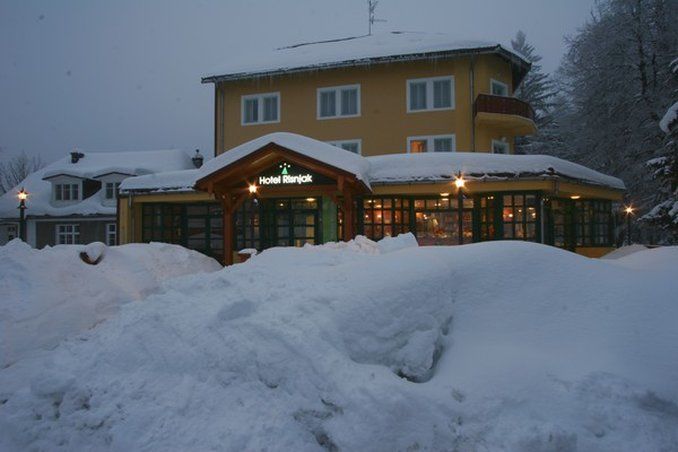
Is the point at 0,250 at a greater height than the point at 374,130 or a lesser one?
lesser

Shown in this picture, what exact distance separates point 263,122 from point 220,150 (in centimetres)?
251

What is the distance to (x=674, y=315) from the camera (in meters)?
4.77

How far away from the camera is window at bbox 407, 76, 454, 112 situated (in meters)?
21.2

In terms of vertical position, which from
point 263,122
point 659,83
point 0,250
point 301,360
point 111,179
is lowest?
point 301,360

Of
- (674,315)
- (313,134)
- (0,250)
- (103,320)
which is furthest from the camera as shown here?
(313,134)

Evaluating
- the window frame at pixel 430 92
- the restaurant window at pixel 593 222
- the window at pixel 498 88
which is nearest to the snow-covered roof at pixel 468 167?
the restaurant window at pixel 593 222

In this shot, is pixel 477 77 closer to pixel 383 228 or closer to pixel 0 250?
pixel 383 228

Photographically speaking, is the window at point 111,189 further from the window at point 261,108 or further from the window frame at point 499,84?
the window frame at point 499,84

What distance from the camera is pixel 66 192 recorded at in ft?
96.8

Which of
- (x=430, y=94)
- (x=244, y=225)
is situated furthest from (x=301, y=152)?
(x=430, y=94)

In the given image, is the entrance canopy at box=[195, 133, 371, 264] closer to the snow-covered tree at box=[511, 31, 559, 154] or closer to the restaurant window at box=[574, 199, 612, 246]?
the restaurant window at box=[574, 199, 612, 246]

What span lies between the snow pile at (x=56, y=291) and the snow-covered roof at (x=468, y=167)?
29.7 feet

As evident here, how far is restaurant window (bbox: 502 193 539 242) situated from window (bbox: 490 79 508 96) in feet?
24.3

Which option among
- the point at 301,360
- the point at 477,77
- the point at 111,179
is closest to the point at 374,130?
the point at 477,77
